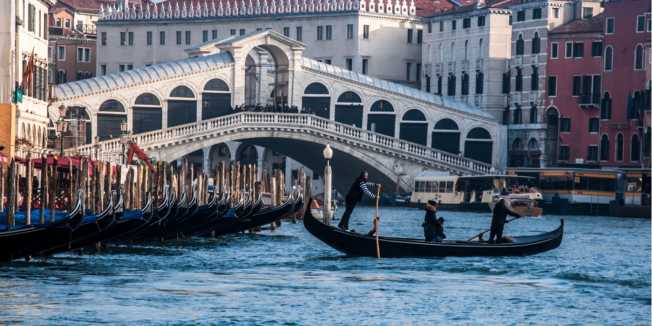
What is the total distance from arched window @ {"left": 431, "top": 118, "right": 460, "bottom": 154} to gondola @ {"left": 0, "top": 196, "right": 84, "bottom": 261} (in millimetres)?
50231

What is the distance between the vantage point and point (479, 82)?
8512 cm

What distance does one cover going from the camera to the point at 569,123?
80.8 meters

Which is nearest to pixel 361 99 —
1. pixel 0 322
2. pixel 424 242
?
pixel 424 242

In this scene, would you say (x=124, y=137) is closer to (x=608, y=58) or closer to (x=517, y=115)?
(x=608, y=58)

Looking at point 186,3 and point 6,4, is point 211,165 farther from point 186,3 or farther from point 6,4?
point 6,4

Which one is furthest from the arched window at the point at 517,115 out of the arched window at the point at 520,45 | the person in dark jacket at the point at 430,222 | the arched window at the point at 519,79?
the person in dark jacket at the point at 430,222

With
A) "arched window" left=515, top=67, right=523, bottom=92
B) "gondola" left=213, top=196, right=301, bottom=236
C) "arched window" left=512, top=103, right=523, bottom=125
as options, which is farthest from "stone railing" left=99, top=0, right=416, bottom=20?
"gondola" left=213, top=196, right=301, bottom=236

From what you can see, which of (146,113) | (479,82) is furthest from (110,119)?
(479,82)

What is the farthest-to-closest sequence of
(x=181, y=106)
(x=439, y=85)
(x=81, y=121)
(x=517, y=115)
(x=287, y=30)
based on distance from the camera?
(x=287, y=30) → (x=439, y=85) → (x=517, y=115) → (x=181, y=106) → (x=81, y=121)

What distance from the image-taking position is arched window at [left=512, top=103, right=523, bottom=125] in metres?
83.2

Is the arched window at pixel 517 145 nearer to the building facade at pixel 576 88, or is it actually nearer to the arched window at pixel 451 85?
the building facade at pixel 576 88

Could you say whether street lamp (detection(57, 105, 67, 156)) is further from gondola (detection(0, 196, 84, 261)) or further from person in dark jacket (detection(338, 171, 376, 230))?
Result: gondola (detection(0, 196, 84, 261))

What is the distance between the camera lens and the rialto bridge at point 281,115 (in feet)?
241

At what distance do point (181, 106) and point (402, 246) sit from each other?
1677 inches
